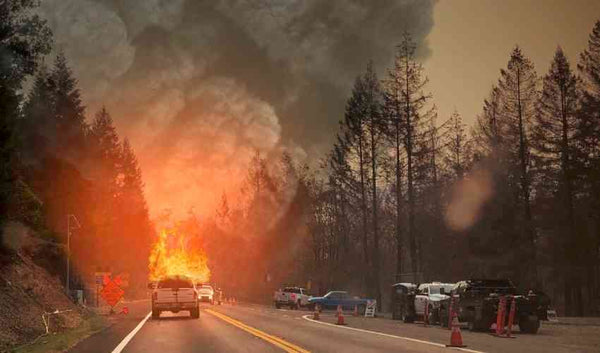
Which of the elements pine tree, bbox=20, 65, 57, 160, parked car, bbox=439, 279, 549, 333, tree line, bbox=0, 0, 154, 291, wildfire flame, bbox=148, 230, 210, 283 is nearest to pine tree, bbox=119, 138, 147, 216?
tree line, bbox=0, 0, 154, 291

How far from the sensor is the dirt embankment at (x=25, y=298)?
21.3 meters

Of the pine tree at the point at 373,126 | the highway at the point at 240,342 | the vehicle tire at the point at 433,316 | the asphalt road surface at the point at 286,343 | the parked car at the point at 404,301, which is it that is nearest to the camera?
the highway at the point at 240,342

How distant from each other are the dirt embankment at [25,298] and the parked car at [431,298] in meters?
15.8

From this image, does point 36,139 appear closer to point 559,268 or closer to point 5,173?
point 5,173

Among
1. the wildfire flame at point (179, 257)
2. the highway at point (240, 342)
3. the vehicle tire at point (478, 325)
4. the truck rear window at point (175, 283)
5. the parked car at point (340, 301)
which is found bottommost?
the highway at point (240, 342)

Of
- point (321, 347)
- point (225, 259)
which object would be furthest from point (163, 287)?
point (225, 259)

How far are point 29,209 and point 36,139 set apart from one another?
802 inches

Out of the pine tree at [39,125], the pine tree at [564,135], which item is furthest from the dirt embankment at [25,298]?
the pine tree at [564,135]

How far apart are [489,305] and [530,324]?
1.66 meters

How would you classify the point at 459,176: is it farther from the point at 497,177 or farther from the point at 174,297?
the point at 174,297

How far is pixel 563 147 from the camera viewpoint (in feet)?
170

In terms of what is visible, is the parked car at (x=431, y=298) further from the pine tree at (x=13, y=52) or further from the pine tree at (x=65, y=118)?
the pine tree at (x=65, y=118)

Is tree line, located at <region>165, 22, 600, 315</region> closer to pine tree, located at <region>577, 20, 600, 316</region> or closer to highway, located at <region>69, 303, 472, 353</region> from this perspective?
pine tree, located at <region>577, 20, 600, 316</region>

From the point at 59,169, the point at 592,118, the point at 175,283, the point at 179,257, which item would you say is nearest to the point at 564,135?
the point at 592,118
